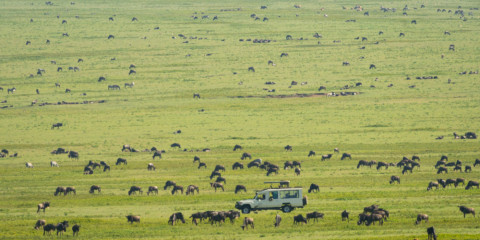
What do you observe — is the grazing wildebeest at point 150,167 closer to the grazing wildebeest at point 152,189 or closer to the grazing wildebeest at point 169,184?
the grazing wildebeest at point 169,184

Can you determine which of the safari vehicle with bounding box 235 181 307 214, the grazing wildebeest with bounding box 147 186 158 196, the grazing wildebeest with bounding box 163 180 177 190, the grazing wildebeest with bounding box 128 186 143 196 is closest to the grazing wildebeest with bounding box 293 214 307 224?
the safari vehicle with bounding box 235 181 307 214

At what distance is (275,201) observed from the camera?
1483 inches

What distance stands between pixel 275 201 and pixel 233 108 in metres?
46.0

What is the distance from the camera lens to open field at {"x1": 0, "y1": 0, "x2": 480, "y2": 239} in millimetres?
40750

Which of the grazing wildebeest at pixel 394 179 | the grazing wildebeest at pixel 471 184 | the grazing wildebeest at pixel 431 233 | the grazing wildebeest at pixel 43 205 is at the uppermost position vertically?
the grazing wildebeest at pixel 394 179

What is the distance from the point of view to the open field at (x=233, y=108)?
134 feet

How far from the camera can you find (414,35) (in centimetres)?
12294

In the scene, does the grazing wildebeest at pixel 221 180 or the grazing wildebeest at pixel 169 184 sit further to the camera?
the grazing wildebeest at pixel 221 180

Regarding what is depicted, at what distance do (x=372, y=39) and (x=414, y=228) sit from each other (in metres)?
88.8

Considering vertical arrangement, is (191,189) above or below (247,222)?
above

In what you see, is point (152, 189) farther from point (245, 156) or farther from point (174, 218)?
point (245, 156)

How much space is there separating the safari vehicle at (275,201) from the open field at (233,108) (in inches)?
28.0

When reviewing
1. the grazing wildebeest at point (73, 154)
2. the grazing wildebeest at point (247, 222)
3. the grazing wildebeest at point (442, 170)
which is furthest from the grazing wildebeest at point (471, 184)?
the grazing wildebeest at point (73, 154)

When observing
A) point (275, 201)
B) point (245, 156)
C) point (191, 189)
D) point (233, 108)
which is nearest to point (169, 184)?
point (191, 189)
